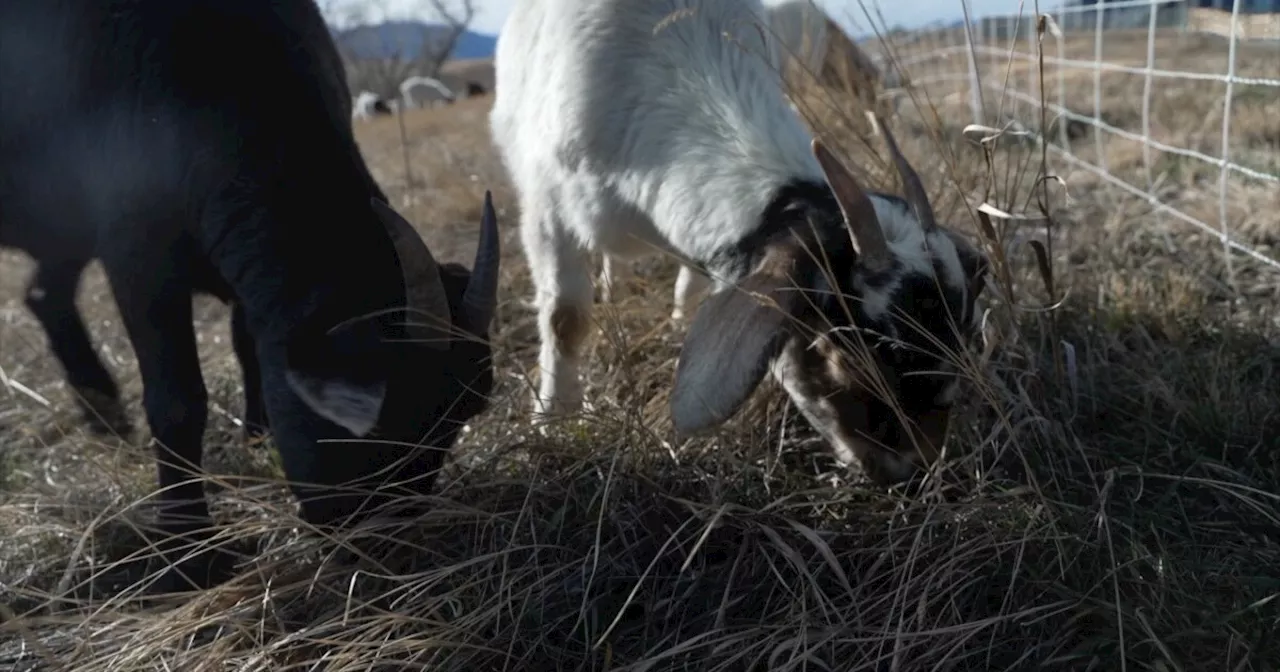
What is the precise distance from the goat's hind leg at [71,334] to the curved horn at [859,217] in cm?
314

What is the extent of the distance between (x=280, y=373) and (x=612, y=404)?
103cm

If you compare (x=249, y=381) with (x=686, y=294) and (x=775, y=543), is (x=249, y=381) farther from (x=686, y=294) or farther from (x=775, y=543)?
(x=775, y=543)

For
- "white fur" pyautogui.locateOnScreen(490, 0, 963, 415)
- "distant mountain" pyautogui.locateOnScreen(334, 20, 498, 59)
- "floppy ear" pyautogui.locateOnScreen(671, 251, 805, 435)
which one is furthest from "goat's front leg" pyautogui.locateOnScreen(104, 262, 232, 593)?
"distant mountain" pyautogui.locateOnScreen(334, 20, 498, 59)

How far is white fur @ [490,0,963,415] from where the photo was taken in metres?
2.84

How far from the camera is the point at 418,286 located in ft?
8.47

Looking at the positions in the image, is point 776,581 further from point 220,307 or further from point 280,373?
point 220,307

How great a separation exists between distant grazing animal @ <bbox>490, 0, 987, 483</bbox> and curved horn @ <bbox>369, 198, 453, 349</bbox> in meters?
0.47

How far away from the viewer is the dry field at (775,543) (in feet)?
7.08

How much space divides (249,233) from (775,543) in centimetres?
164

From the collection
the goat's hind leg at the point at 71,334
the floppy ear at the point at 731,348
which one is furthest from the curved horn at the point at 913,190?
the goat's hind leg at the point at 71,334

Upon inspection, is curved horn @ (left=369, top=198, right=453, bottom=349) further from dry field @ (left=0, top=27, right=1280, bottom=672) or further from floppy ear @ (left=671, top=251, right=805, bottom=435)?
floppy ear @ (left=671, top=251, right=805, bottom=435)

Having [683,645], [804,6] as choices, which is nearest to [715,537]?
[683,645]

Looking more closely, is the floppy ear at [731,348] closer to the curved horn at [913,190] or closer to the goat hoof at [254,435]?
the curved horn at [913,190]

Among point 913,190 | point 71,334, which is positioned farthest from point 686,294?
point 71,334
